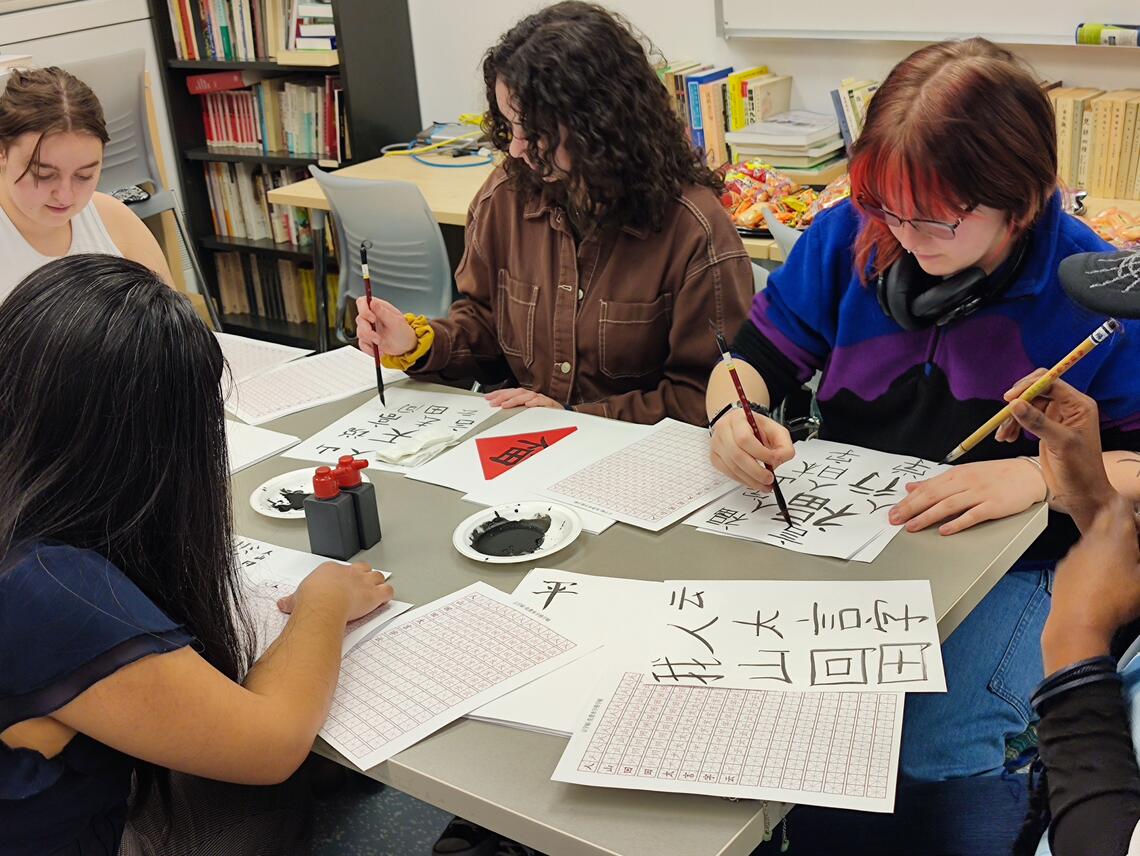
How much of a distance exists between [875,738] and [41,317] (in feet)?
2.69

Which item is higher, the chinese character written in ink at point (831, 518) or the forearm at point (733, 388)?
the forearm at point (733, 388)

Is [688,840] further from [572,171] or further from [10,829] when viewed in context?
[572,171]

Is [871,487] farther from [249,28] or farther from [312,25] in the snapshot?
[249,28]

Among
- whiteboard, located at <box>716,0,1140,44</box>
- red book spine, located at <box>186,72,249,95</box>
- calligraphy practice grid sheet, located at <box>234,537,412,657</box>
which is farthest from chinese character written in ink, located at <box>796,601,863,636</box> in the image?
red book spine, located at <box>186,72,249,95</box>

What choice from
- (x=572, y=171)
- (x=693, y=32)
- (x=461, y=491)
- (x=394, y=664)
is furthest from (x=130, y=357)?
(x=693, y=32)

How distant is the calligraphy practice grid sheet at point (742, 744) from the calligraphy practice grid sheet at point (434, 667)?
0.11m

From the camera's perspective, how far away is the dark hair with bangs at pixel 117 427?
101 cm

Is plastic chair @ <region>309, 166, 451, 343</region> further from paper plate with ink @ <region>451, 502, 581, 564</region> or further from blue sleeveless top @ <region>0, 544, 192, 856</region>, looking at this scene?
blue sleeveless top @ <region>0, 544, 192, 856</region>

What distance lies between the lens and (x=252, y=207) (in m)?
4.56

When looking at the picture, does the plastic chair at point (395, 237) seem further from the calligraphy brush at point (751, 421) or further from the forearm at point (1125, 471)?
the forearm at point (1125, 471)

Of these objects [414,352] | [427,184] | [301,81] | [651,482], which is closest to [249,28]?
[301,81]

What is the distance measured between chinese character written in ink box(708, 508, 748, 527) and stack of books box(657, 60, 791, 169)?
2033 millimetres

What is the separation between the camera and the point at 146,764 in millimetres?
1120

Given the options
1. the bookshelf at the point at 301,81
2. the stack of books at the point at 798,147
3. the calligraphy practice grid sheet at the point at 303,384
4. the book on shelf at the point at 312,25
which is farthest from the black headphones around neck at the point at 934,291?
the book on shelf at the point at 312,25
